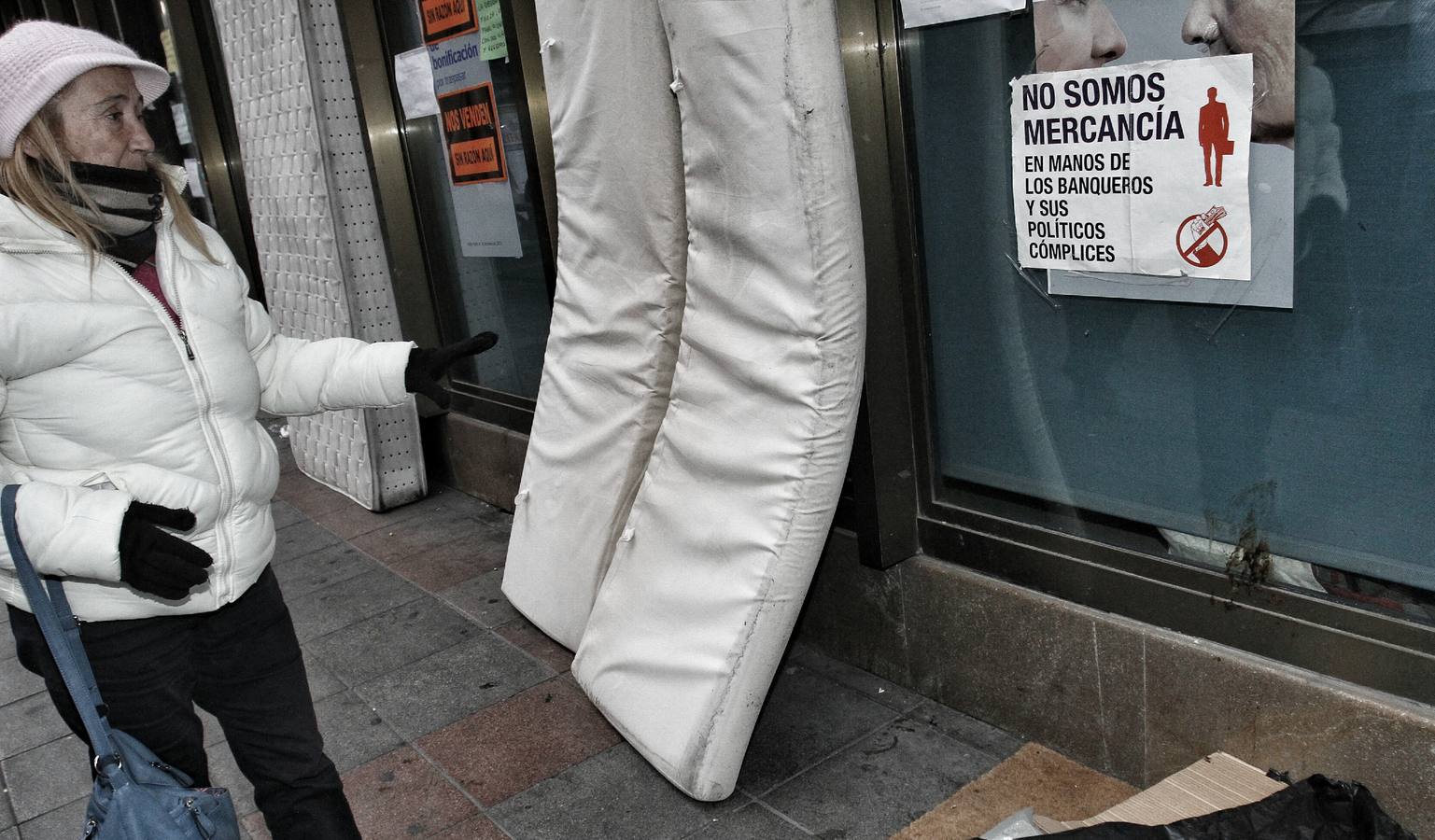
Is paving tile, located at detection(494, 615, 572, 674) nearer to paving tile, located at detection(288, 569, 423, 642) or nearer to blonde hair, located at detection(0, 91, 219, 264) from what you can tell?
paving tile, located at detection(288, 569, 423, 642)

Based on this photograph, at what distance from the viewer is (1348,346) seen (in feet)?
8.33

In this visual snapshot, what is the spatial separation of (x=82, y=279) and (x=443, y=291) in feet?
13.1

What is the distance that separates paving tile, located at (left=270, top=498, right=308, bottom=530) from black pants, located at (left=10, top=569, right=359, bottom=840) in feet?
11.9

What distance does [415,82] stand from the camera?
5660 mm

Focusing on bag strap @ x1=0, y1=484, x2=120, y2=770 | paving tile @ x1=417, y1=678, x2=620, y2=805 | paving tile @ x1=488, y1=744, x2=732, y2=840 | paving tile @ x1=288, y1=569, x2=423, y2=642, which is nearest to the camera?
bag strap @ x1=0, y1=484, x2=120, y2=770

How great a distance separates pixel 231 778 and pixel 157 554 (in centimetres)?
179

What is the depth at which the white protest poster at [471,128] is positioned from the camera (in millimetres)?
5211

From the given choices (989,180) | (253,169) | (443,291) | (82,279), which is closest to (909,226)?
(989,180)

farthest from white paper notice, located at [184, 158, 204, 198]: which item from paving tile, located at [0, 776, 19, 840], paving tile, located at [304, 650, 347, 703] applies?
paving tile, located at [0, 776, 19, 840]

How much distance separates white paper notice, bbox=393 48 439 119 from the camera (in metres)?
5.57

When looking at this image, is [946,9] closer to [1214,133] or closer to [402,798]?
[1214,133]

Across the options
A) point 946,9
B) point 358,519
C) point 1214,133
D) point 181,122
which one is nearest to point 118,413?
Result: point 946,9

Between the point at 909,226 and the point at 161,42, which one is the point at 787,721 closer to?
the point at 909,226

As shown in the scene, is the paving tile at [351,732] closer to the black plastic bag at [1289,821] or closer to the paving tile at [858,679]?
the paving tile at [858,679]
